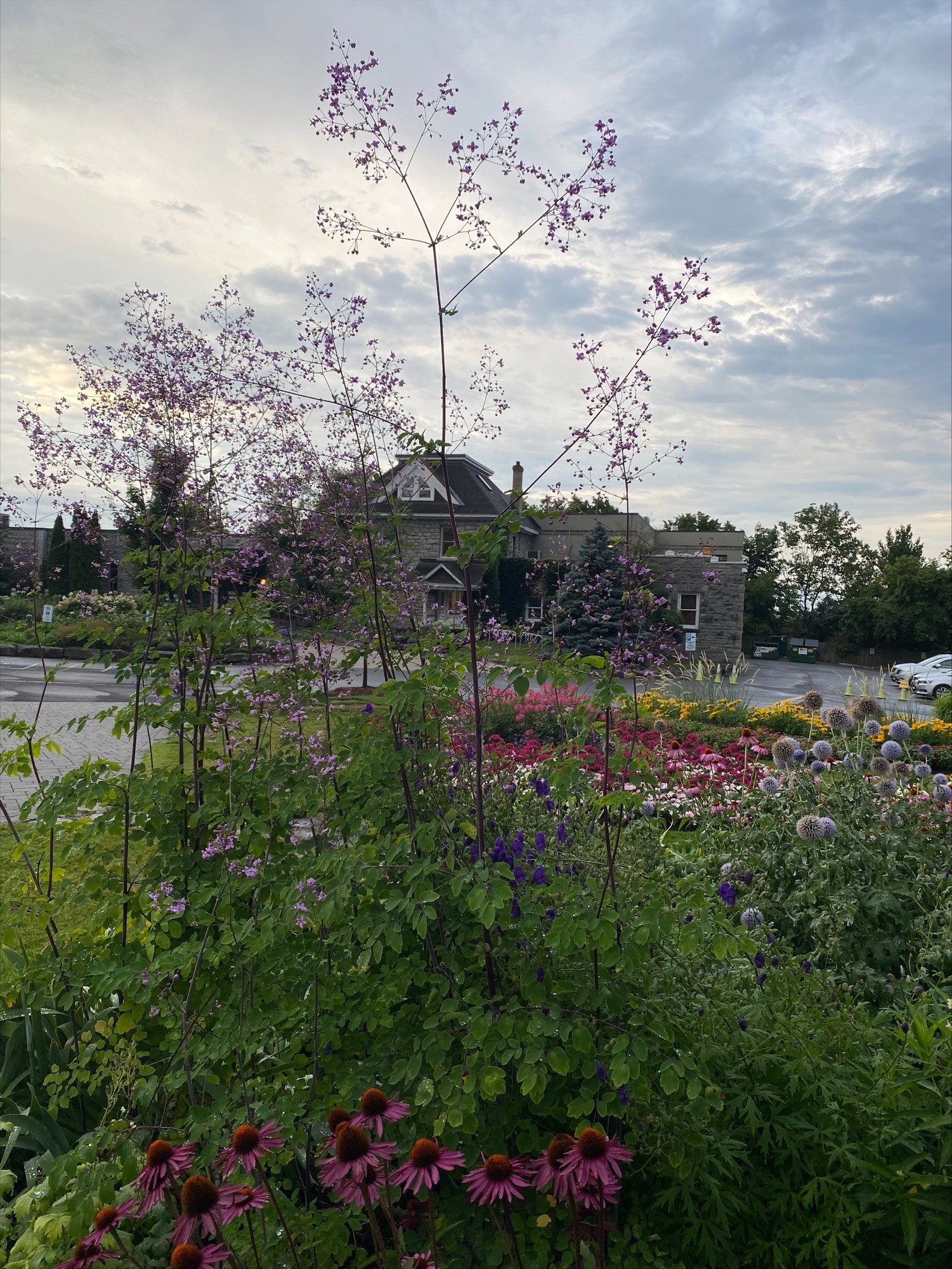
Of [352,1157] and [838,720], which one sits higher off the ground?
[838,720]

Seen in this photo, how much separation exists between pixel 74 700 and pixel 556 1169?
13334 mm

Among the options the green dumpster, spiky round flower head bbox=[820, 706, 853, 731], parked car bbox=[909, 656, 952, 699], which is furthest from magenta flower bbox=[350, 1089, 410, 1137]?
the green dumpster

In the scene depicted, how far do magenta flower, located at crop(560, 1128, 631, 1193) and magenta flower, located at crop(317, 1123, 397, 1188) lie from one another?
0.31 m

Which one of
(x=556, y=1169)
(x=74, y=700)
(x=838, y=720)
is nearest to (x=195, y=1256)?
(x=556, y=1169)

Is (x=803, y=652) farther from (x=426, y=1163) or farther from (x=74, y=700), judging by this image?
(x=426, y=1163)

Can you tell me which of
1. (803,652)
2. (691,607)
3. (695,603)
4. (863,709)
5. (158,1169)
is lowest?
(803,652)

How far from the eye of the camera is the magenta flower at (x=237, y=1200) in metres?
1.38

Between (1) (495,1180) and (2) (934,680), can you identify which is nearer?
(1) (495,1180)

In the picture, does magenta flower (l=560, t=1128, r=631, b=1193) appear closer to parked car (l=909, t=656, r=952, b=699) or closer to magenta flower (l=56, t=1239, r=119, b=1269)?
magenta flower (l=56, t=1239, r=119, b=1269)

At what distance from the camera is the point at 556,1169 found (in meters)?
1.45

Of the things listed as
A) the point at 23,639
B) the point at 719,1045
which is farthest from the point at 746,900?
the point at 23,639

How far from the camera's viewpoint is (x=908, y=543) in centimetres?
4750

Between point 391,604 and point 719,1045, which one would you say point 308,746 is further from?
point 719,1045

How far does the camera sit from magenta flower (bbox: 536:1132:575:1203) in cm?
140
